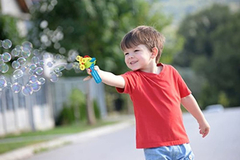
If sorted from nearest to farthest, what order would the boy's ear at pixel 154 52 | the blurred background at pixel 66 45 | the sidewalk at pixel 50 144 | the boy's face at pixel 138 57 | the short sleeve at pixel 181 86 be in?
1. the boy's face at pixel 138 57
2. the boy's ear at pixel 154 52
3. the short sleeve at pixel 181 86
4. the sidewalk at pixel 50 144
5. the blurred background at pixel 66 45

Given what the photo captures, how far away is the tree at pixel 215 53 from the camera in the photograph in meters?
39.5

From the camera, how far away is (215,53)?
136 ft

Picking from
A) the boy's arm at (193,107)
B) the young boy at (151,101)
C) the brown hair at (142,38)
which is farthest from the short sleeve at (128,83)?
the boy's arm at (193,107)

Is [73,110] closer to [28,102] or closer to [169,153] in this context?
[28,102]

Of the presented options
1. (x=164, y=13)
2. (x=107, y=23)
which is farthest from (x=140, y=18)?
(x=107, y=23)

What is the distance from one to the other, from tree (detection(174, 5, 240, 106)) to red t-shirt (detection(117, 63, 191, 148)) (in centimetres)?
3484

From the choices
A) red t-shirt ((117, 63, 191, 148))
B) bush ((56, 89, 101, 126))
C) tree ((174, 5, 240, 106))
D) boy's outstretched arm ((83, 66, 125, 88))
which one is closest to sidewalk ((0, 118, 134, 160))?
bush ((56, 89, 101, 126))

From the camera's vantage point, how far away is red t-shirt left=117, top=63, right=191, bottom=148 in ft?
11.6

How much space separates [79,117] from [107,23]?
5.82 metres

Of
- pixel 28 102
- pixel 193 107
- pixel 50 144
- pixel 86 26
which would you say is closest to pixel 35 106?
pixel 28 102

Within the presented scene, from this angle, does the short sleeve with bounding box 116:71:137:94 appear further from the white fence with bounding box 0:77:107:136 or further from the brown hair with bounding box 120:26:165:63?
the white fence with bounding box 0:77:107:136

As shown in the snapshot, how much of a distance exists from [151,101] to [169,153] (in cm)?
42

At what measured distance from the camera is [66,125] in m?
20.4

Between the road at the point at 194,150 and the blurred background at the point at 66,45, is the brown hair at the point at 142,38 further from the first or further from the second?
the blurred background at the point at 66,45
